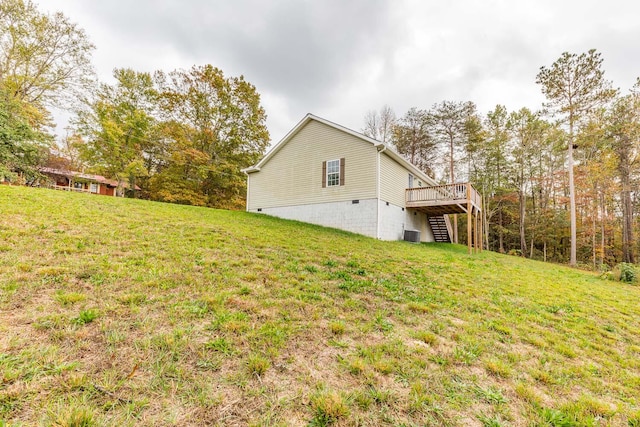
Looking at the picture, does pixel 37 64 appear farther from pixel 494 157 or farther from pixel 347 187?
pixel 494 157

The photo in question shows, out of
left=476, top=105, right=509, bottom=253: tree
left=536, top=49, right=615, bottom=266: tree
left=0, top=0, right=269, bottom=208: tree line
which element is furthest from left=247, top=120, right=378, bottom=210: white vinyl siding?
left=476, top=105, right=509, bottom=253: tree

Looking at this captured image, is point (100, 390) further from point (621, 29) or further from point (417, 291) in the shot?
point (621, 29)

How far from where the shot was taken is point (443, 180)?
25844 millimetres

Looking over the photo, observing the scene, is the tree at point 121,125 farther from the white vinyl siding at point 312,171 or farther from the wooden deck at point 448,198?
the wooden deck at point 448,198

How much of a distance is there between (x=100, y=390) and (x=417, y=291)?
14.8 feet

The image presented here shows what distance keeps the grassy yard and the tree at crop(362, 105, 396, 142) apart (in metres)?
21.9

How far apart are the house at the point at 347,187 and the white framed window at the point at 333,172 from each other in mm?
52

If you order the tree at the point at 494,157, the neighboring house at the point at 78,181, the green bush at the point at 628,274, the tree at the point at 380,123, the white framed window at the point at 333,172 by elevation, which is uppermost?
the tree at the point at 380,123

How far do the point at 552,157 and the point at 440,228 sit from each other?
45.6ft

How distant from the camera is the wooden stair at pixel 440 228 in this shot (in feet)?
57.2

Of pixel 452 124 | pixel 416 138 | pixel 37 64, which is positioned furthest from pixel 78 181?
pixel 452 124

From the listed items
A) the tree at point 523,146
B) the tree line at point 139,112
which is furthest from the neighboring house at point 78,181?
the tree at point 523,146

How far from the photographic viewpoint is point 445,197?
12.8m

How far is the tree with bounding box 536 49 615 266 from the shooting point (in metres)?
14.6
